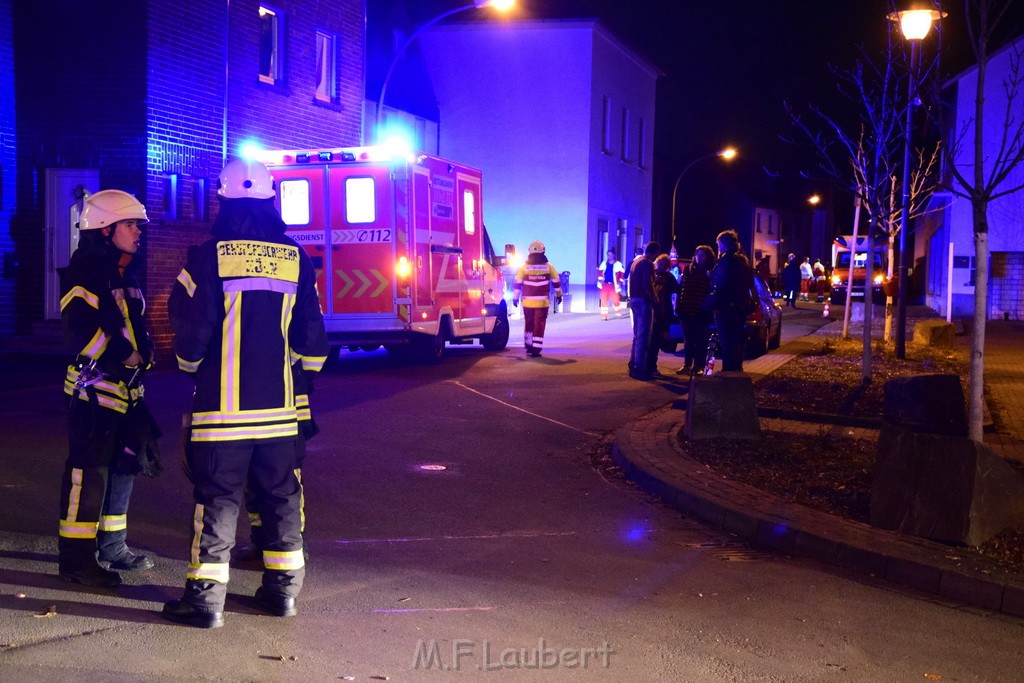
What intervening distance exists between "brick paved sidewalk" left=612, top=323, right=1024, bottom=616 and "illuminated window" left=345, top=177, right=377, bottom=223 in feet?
19.4

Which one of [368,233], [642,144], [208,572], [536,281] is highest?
[642,144]

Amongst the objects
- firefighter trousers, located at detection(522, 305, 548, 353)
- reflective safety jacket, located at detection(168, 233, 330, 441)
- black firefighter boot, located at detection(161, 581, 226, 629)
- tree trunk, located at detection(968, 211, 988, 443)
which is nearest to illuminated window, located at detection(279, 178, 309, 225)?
firefighter trousers, located at detection(522, 305, 548, 353)

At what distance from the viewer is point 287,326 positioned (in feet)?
16.1

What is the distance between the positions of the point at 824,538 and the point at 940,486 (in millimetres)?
701

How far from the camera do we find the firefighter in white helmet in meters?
5.31

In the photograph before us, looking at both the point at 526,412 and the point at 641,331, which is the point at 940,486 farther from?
the point at 641,331

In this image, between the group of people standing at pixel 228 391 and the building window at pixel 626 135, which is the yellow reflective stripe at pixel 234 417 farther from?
the building window at pixel 626 135

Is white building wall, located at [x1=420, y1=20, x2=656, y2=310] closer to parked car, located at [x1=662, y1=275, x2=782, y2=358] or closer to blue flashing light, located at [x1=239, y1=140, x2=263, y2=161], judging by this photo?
parked car, located at [x1=662, y1=275, x2=782, y2=358]

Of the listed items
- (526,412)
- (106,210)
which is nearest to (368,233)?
(526,412)

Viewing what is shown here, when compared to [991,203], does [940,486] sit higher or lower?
lower

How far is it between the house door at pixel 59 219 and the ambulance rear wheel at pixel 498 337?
6.71m

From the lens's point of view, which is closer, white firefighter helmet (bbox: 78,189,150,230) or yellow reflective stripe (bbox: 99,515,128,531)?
white firefighter helmet (bbox: 78,189,150,230)

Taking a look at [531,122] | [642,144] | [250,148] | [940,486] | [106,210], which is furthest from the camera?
[642,144]

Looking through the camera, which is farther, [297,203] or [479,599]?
[297,203]
